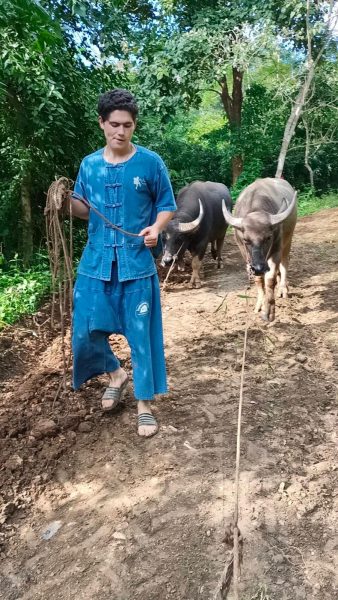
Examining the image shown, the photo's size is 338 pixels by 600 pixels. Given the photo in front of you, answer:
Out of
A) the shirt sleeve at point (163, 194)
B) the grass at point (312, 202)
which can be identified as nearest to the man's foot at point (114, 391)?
the shirt sleeve at point (163, 194)

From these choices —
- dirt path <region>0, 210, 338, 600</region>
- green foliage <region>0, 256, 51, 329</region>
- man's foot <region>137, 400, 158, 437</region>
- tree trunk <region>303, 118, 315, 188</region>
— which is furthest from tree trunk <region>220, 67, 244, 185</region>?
man's foot <region>137, 400, 158, 437</region>

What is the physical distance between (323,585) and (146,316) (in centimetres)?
162

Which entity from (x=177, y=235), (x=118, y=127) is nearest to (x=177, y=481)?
(x=118, y=127)

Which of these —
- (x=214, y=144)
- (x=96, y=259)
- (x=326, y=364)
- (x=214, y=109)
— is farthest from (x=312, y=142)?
(x=96, y=259)

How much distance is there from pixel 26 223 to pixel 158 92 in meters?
4.52

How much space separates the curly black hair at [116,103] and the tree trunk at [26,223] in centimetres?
426

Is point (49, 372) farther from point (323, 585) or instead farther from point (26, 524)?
point (323, 585)

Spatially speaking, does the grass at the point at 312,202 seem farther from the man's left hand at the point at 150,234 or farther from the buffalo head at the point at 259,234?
the man's left hand at the point at 150,234

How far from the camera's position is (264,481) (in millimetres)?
2844

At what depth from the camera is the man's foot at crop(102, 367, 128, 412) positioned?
344 cm

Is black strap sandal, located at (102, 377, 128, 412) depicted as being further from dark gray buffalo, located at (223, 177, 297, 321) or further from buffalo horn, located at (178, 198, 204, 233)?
buffalo horn, located at (178, 198, 204, 233)

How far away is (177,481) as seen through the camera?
285 centimetres

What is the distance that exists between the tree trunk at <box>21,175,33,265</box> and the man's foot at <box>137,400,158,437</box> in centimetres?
406

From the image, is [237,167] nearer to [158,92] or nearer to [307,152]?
[307,152]
